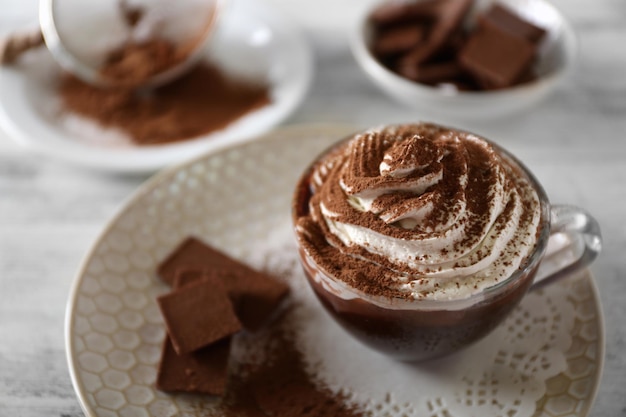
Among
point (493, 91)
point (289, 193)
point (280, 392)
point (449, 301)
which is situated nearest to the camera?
point (449, 301)

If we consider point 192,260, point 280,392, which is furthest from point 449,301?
point 192,260

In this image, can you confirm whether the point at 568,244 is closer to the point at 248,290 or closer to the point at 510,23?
the point at 248,290

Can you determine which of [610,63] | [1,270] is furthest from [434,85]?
[1,270]

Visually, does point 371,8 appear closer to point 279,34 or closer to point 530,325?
point 279,34

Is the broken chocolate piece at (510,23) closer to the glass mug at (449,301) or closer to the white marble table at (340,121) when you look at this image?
the white marble table at (340,121)

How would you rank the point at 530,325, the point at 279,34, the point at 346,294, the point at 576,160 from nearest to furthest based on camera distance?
1. the point at 346,294
2. the point at 530,325
3. the point at 576,160
4. the point at 279,34

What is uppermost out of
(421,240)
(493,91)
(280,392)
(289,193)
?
(421,240)
